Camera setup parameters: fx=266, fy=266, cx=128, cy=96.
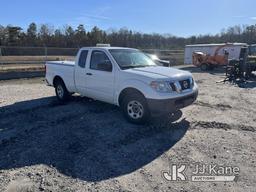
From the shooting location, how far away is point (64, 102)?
9.09m

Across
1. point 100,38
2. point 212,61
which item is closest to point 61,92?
point 212,61

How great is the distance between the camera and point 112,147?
17.2 feet

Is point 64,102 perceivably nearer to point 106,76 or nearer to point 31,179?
point 106,76

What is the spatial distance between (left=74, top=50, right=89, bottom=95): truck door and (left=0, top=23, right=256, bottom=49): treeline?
39310 millimetres

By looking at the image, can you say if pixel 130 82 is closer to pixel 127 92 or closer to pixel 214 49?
pixel 127 92

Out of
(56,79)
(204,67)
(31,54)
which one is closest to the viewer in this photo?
(56,79)

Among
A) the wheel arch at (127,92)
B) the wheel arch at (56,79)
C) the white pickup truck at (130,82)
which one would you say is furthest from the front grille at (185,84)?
the wheel arch at (56,79)

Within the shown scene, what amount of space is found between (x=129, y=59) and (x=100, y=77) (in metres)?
0.93

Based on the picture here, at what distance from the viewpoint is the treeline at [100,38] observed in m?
45.8

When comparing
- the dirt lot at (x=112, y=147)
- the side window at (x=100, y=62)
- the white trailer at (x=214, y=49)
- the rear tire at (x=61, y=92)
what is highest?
the white trailer at (x=214, y=49)

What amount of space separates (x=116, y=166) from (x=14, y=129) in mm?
3204

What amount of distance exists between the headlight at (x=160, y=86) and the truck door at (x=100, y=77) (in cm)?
136

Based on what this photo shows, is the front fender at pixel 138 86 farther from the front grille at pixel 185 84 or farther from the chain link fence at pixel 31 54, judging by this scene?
the chain link fence at pixel 31 54

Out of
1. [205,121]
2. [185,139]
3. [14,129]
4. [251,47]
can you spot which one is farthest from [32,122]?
[251,47]
